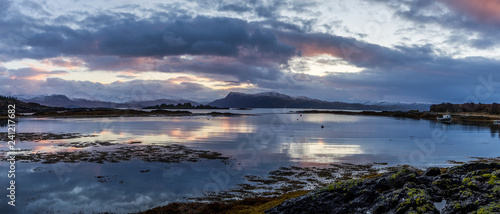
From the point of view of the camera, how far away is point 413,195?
358 inches

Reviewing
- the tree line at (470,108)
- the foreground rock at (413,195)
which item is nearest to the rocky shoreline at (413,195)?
the foreground rock at (413,195)

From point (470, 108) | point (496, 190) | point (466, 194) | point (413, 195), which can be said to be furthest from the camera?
point (470, 108)

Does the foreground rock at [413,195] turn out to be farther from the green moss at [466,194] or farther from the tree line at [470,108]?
the tree line at [470,108]

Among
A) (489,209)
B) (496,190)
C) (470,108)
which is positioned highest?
(470,108)

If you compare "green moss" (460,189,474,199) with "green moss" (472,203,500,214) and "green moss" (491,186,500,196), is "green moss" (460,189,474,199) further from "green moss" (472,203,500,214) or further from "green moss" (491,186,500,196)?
"green moss" (472,203,500,214)

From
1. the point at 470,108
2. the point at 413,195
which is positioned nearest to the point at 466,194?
the point at 413,195

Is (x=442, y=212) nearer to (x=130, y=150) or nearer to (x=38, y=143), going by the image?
(x=130, y=150)

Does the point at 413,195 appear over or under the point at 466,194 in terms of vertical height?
under

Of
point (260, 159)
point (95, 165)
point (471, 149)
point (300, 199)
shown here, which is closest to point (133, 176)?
point (95, 165)

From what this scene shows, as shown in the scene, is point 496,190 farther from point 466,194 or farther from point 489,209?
point 489,209

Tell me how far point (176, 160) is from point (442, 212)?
23.0 m

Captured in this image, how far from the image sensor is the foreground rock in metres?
8.45

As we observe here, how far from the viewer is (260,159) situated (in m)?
28.7

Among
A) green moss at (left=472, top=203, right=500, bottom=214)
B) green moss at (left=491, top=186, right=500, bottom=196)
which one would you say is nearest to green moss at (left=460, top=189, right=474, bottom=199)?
green moss at (left=491, top=186, right=500, bottom=196)
